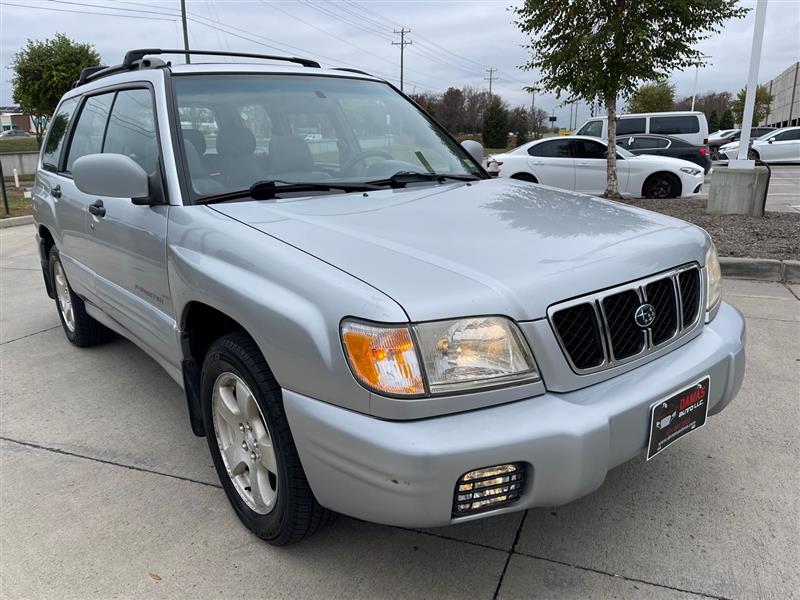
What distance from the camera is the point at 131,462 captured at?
10.1 feet

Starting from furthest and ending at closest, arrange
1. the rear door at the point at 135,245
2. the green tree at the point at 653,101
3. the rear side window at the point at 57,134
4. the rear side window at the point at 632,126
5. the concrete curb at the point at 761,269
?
the green tree at the point at 653,101, the rear side window at the point at 632,126, the concrete curb at the point at 761,269, the rear side window at the point at 57,134, the rear door at the point at 135,245

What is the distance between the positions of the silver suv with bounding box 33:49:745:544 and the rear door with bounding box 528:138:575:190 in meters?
10.3

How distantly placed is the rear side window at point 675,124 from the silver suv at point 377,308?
16612mm

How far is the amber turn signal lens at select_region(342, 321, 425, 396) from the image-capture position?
1790 millimetres

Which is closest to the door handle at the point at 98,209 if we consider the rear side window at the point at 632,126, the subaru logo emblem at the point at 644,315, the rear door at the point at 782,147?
the subaru logo emblem at the point at 644,315

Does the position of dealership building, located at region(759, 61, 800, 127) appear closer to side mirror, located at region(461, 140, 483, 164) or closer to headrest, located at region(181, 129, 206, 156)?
side mirror, located at region(461, 140, 483, 164)

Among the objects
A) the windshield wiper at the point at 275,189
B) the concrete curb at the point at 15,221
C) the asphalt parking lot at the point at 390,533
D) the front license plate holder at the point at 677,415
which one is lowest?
the concrete curb at the point at 15,221

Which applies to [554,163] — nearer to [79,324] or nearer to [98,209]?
[79,324]

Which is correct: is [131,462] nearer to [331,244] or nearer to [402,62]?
[331,244]

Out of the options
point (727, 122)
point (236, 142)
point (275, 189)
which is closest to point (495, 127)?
point (727, 122)

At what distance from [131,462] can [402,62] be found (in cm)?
6319

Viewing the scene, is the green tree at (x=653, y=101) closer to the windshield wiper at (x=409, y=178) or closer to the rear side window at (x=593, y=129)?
the rear side window at (x=593, y=129)

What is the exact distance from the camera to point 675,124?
17.8 metres

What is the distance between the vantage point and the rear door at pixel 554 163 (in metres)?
13.1
